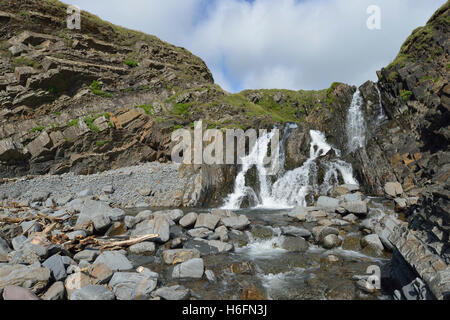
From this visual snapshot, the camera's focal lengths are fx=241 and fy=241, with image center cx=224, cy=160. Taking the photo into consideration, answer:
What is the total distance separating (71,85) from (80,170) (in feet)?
37.8

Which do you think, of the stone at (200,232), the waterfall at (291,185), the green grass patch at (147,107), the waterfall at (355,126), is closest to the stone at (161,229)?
the stone at (200,232)

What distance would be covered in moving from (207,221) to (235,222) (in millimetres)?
1320

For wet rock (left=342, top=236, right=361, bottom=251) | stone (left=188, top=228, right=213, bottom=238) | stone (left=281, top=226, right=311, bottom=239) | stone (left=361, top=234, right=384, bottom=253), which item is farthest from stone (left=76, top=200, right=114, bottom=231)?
stone (left=361, top=234, right=384, bottom=253)

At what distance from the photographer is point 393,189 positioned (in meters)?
15.6

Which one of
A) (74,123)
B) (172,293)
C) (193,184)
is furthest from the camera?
(74,123)

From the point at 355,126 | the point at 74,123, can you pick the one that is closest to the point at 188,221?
the point at 74,123

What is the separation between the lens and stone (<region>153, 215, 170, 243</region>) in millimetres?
9359

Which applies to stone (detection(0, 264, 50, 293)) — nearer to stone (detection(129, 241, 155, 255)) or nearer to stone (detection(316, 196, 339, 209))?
stone (detection(129, 241, 155, 255))

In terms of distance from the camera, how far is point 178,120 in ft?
95.5

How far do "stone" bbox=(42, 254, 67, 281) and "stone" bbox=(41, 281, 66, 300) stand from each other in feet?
1.78

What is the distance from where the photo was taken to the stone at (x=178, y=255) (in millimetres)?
7945

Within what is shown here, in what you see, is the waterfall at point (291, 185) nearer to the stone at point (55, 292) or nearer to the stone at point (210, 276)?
the stone at point (210, 276)

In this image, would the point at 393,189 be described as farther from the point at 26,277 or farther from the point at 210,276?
the point at 26,277

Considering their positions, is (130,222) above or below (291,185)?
below
